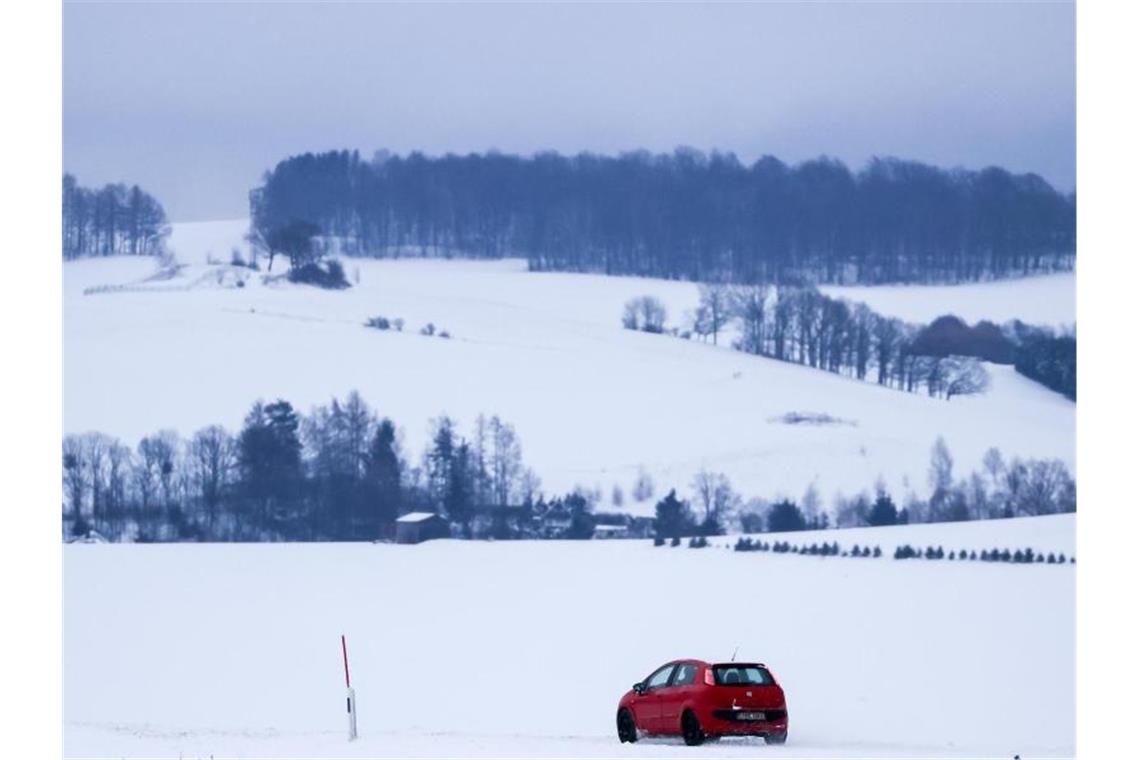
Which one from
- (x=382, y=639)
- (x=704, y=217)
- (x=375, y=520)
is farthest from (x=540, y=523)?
(x=704, y=217)

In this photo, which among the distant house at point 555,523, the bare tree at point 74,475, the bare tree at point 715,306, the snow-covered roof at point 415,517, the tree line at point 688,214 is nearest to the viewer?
the distant house at point 555,523

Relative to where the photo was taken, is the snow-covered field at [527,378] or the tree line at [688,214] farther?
the tree line at [688,214]

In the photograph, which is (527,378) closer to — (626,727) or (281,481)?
(281,481)

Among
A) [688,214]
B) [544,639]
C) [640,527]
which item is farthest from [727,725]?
[688,214]

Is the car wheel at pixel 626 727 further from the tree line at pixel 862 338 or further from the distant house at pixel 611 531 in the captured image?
the tree line at pixel 862 338

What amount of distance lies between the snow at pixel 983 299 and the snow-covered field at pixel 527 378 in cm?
10

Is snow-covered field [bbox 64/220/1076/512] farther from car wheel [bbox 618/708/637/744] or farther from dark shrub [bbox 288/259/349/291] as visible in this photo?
car wheel [bbox 618/708/637/744]

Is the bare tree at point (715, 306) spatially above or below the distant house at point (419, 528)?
above

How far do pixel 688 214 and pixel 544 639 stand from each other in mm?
22853

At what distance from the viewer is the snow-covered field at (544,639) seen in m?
19.2

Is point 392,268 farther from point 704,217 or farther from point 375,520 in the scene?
point 375,520

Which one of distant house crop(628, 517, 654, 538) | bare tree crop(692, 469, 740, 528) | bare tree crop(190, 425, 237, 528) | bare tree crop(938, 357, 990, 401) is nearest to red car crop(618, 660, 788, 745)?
distant house crop(628, 517, 654, 538)

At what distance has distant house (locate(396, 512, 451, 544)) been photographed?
33.9 metres

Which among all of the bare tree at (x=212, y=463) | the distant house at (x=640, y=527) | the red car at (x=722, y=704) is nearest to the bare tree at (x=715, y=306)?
the distant house at (x=640, y=527)
